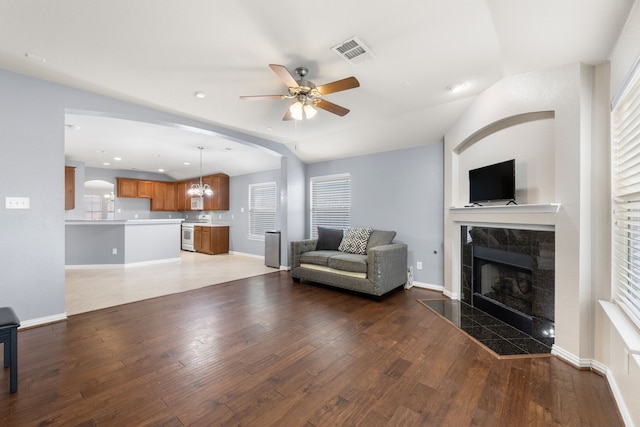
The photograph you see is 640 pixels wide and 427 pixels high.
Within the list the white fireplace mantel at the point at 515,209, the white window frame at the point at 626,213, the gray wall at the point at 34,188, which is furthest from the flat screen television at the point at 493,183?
the gray wall at the point at 34,188

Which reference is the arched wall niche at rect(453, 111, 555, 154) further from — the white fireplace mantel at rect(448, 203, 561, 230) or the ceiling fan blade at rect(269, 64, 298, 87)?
the ceiling fan blade at rect(269, 64, 298, 87)

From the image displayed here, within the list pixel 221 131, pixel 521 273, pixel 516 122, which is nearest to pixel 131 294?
pixel 221 131

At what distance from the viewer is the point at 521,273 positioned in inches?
110

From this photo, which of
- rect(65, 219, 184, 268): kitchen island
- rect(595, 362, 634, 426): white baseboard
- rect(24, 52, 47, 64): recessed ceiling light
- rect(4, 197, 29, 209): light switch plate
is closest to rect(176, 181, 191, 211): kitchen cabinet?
rect(65, 219, 184, 268): kitchen island

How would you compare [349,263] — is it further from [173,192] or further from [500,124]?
[173,192]

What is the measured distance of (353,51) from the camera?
7.29 feet

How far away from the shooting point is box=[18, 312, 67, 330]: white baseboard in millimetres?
2690

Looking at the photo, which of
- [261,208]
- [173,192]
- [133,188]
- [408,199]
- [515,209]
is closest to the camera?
[515,209]

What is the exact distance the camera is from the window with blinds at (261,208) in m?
7.14

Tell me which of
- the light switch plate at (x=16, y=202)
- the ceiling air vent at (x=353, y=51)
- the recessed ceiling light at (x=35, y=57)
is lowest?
the light switch plate at (x=16, y=202)

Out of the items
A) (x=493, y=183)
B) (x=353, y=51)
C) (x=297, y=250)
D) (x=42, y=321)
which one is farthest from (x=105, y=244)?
(x=493, y=183)

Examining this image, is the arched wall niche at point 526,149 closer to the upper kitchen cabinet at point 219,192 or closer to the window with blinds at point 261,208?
the window with blinds at point 261,208

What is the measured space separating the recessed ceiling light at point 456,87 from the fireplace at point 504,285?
1.91 metres

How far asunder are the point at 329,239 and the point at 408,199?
158 cm
